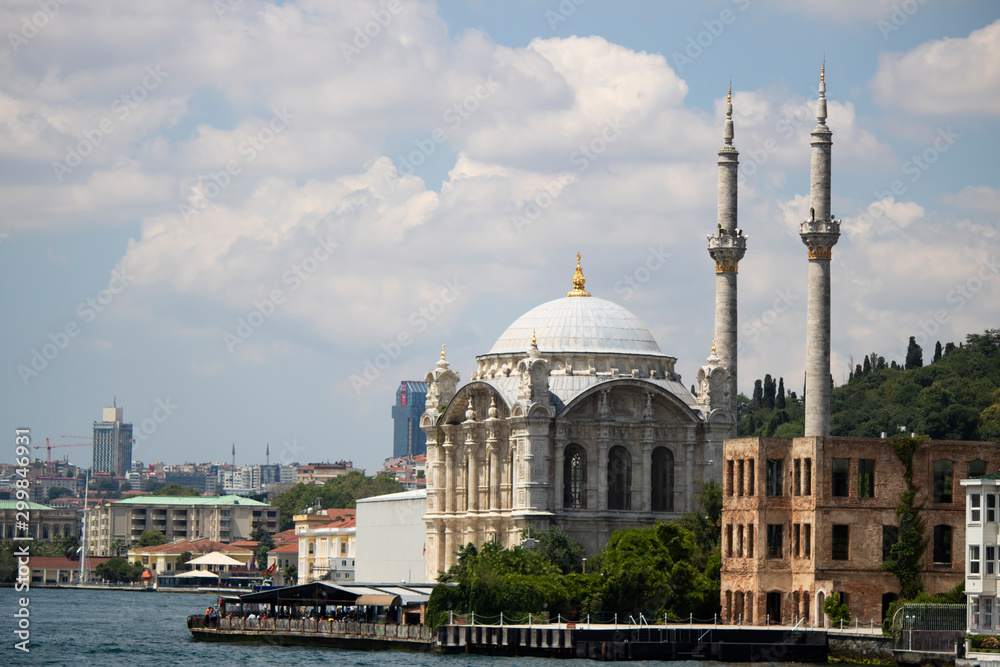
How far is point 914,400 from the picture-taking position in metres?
162

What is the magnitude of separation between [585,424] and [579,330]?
19.1 feet

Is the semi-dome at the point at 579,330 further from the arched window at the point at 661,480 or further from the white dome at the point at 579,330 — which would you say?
the arched window at the point at 661,480

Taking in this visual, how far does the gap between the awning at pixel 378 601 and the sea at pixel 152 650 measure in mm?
3276

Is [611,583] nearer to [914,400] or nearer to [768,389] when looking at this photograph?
[914,400]

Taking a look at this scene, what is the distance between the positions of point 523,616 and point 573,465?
1994 cm

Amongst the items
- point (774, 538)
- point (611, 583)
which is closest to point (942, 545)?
point (774, 538)

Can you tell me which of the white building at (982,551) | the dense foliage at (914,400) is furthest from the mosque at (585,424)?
the dense foliage at (914,400)

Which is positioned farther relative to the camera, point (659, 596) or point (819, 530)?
point (659, 596)

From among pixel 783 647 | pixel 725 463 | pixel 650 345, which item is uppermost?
pixel 650 345

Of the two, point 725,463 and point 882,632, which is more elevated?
point 725,463

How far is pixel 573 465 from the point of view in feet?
332

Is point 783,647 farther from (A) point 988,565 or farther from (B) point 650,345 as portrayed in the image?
(B) point 650,345

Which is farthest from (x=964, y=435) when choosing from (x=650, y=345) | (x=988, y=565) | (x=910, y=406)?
(x=988, y=565)

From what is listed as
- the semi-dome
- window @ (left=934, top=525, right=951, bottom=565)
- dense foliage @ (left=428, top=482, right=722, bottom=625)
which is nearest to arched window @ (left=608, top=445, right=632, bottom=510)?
the semi-dome
